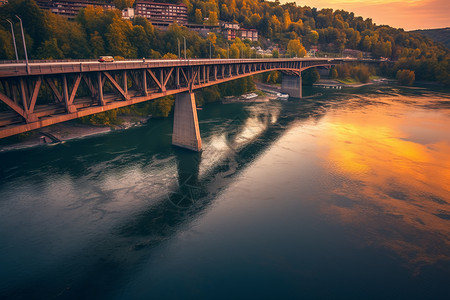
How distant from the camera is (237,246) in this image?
2642cm

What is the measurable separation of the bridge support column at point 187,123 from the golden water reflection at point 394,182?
2333 centimetres

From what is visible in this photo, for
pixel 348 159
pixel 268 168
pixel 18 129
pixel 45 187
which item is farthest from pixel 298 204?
pixel 45 187

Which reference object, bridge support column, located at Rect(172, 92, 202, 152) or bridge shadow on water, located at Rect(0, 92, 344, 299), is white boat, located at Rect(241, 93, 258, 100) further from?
bridge support column, located at Rect(172, 92, 202, 152)

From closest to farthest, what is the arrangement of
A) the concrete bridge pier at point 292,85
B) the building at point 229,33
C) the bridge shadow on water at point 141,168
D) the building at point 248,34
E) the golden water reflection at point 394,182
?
the bridge shadow on water at point 141,168, the golden water reflection at point 394,182, the concrete bridge pier at point 292,85, the building at point 229,33, the building at point 248,34

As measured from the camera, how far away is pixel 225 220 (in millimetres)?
30234

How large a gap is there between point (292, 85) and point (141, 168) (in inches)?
3283

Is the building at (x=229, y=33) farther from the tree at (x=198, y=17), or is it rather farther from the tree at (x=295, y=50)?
the tree at (x=295, y=50)

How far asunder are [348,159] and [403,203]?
1447 centimetres

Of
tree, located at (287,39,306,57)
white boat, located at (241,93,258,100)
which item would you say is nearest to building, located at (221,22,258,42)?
tree, located at (287,39,306,57)

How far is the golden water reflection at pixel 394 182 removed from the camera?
27516 millimetres

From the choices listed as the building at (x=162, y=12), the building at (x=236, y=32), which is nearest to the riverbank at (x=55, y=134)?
A: the building at (x=162, y=12)

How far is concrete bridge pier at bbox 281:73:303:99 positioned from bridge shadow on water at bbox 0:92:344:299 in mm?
33983

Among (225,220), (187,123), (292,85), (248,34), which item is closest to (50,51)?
(187,123)

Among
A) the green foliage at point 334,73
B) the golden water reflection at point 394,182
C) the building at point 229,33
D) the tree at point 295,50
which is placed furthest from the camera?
the tree at point 295,50
